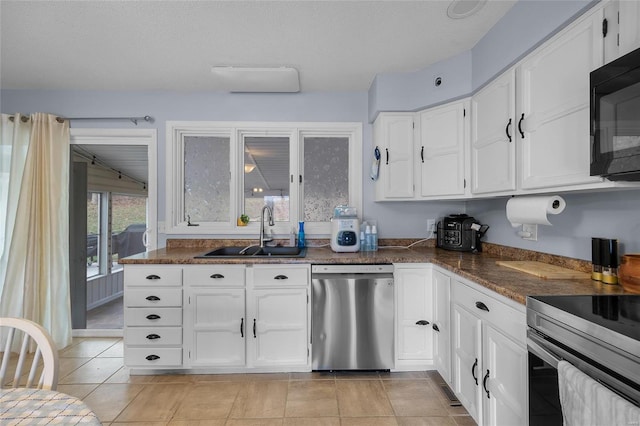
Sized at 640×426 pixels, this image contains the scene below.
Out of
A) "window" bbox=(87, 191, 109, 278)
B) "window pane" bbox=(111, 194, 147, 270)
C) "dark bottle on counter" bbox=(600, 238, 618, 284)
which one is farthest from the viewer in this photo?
"window" bbox=(87, 191, 109, 278)

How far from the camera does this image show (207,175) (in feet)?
9.67

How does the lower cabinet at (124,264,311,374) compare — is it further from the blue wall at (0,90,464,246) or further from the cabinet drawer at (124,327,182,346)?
the blue wall at (0,90,464,246)

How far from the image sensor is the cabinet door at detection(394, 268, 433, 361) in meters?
2.23

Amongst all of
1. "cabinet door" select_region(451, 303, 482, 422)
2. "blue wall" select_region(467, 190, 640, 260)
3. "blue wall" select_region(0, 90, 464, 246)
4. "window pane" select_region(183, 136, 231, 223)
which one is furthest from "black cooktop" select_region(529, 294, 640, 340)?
"window pane" select_region(183, 136, 231, 223)

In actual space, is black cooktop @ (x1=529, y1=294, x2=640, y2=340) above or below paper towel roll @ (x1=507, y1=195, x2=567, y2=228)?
below

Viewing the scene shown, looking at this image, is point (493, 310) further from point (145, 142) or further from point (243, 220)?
point (145, 142)

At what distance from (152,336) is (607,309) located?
8.42 ft

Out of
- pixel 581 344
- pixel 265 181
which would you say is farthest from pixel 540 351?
pixel 265 181

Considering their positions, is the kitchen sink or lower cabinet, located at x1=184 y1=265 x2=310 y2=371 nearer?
lower cabinet, located at x1=184 y1=265 x2=310 y2=371

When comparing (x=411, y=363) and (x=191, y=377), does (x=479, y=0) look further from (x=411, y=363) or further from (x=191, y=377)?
(x=191, y=377)

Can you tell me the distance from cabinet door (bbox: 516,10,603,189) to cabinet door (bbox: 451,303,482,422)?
0.82m

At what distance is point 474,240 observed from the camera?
8.22 feet

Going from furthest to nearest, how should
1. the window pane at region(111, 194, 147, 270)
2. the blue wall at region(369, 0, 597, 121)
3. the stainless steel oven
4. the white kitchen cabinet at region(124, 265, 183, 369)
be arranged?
the window pane at region(111, 194, 147, 270) → the white kitchen cabinet at region(124, 265, 183, 369) → the blue wall at region(369, 0, 597, 121) → the stainless steel oven

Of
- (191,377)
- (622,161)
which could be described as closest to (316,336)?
(191,377)
